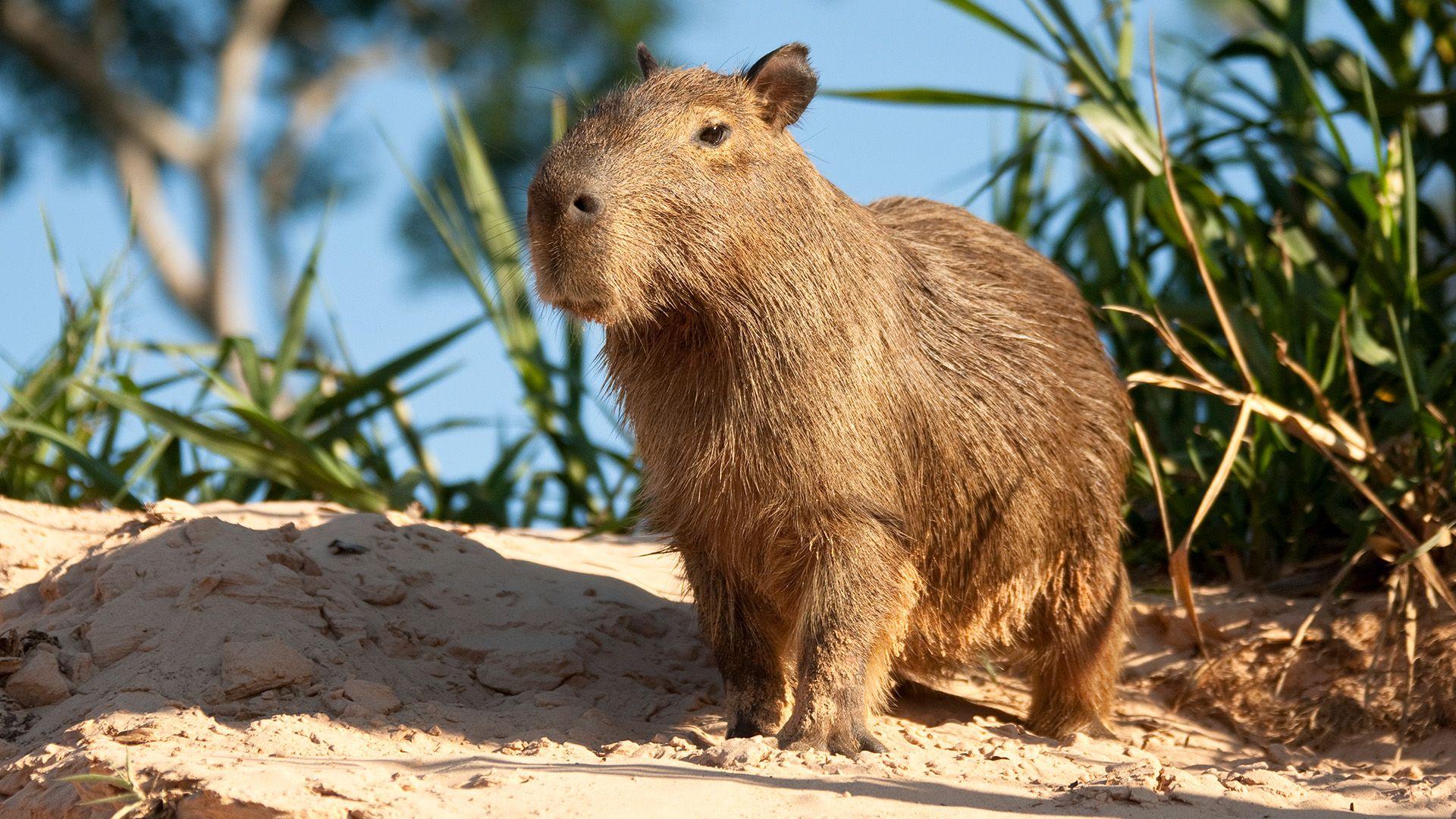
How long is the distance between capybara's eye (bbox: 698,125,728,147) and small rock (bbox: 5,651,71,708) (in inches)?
73.6

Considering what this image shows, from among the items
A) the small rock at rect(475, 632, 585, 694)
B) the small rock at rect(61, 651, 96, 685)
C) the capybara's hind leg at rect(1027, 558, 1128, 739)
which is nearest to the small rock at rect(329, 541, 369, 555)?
the small rock at rect(475, 632, 585, 694)

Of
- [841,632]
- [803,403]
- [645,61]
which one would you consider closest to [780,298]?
[803,403]

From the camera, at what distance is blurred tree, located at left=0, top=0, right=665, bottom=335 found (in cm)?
1386

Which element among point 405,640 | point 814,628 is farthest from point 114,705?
point 814,628

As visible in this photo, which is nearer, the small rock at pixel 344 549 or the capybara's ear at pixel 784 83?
the capybara's ear at pixel 784 83

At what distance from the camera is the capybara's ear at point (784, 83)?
10.8ft

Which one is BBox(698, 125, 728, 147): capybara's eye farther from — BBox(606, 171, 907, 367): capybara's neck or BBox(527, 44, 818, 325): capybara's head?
BBox(606, 171, 907, 367): capybara's neck

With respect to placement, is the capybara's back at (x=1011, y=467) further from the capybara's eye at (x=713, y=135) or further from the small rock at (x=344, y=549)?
the small rock at (x=344, y=549)

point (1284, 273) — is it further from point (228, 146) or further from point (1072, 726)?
point (228, 146)

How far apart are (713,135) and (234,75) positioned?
12466mm

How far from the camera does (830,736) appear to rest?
3047 mm

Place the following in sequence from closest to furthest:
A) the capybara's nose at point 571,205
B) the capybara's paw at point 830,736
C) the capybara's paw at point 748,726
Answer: the capybara's nose at point 571,205
the capybara's paw at point 830,736
the capybara's paw at point 748,726

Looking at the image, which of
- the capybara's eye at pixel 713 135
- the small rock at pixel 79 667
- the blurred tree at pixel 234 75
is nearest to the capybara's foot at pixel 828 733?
the capybara's eye at pixel 713 135

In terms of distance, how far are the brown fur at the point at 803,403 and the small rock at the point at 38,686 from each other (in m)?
1.39
